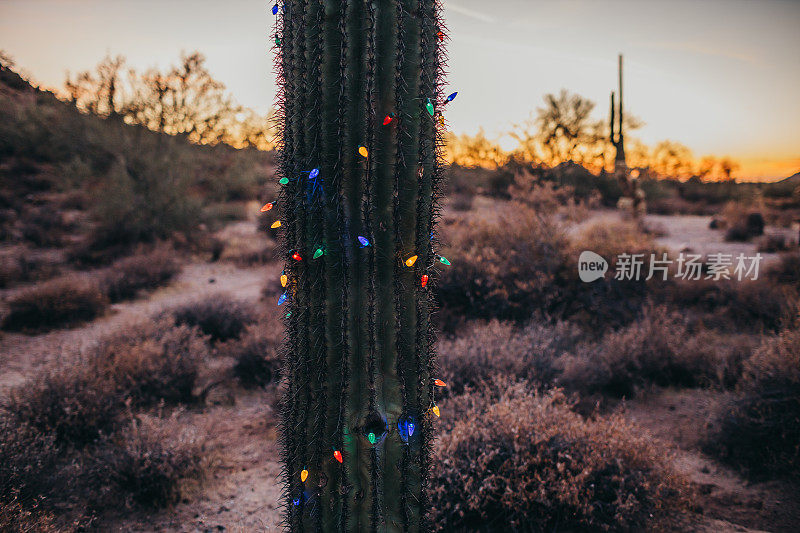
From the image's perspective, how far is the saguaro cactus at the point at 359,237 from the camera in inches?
Answer: 79.4

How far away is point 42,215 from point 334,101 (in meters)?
15.8

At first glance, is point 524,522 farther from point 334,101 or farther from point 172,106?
point 172,106

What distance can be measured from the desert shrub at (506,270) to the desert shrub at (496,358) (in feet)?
3.82

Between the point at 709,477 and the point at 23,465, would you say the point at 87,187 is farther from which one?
the point at 709,477

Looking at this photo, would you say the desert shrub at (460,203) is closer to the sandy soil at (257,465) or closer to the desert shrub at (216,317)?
the desert shrub at (216,317)

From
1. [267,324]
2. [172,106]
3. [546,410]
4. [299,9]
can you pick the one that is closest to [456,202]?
[172,106]

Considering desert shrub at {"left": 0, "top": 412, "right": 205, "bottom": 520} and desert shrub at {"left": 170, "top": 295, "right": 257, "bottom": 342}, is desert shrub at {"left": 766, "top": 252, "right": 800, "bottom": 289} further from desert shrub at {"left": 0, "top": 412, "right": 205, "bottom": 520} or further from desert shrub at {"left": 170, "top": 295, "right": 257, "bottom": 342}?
desert shrub at {"left": 0, "top": 412, "right": 205, "bottom": 520}

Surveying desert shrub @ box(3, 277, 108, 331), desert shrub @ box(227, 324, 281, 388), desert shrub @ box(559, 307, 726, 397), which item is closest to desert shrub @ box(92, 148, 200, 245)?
desert shrub @ box(3, 277, 108, 331)

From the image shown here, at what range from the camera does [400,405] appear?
6.99ft

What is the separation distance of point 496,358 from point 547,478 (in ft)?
5.79

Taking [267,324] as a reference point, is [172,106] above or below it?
above

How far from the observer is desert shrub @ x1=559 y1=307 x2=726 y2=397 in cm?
515

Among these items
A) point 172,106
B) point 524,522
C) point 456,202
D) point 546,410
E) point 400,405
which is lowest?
point 524,522

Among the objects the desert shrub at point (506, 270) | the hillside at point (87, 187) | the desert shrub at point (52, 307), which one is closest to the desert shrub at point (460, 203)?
the hillside at point (87, 187)
